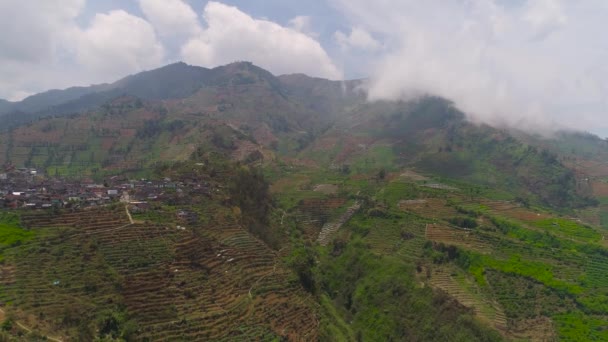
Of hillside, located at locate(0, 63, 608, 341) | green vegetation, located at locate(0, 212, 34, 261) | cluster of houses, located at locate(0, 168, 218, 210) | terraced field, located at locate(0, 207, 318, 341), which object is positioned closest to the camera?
terraced field, located at locate(0, 207, 318, 341)

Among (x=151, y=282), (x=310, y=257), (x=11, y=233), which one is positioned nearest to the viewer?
(x=151, y=282)

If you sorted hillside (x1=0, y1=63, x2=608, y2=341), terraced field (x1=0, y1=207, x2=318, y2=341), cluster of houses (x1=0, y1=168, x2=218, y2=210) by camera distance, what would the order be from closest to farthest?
terraced field (x1=0, y1=207, x2=318, y2=341), hillside (x1=0, y1=63, x2=608, y2=341), cluster of houses (x1=0, y1=168, x2=218, y2=210)

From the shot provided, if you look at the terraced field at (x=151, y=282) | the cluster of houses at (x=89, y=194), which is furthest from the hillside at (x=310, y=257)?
the cluster of houses at (x=89, y=194)

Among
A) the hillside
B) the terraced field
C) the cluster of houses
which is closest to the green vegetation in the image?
the hillside

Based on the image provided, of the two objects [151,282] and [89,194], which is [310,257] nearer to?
[151,282]

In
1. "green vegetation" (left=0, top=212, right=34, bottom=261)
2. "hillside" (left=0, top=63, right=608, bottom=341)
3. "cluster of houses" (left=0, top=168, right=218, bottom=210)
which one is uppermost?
"cluster of houses" (left=0, top=168, right=218, bottom=210)

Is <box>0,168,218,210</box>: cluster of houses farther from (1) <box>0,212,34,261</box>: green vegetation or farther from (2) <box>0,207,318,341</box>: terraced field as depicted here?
(2) <box>0,207,318,341</box>: terraced field

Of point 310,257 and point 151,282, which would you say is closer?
point 151,282

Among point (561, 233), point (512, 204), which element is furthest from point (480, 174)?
point (561, 233)

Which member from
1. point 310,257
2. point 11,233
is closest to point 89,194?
point 11,233

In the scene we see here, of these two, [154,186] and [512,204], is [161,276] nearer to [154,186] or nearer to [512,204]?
[154,186]

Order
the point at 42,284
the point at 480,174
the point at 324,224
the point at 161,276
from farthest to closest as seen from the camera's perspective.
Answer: the point at 480,174, the point at 324,224, the point at 161,276, the point at 42,284
